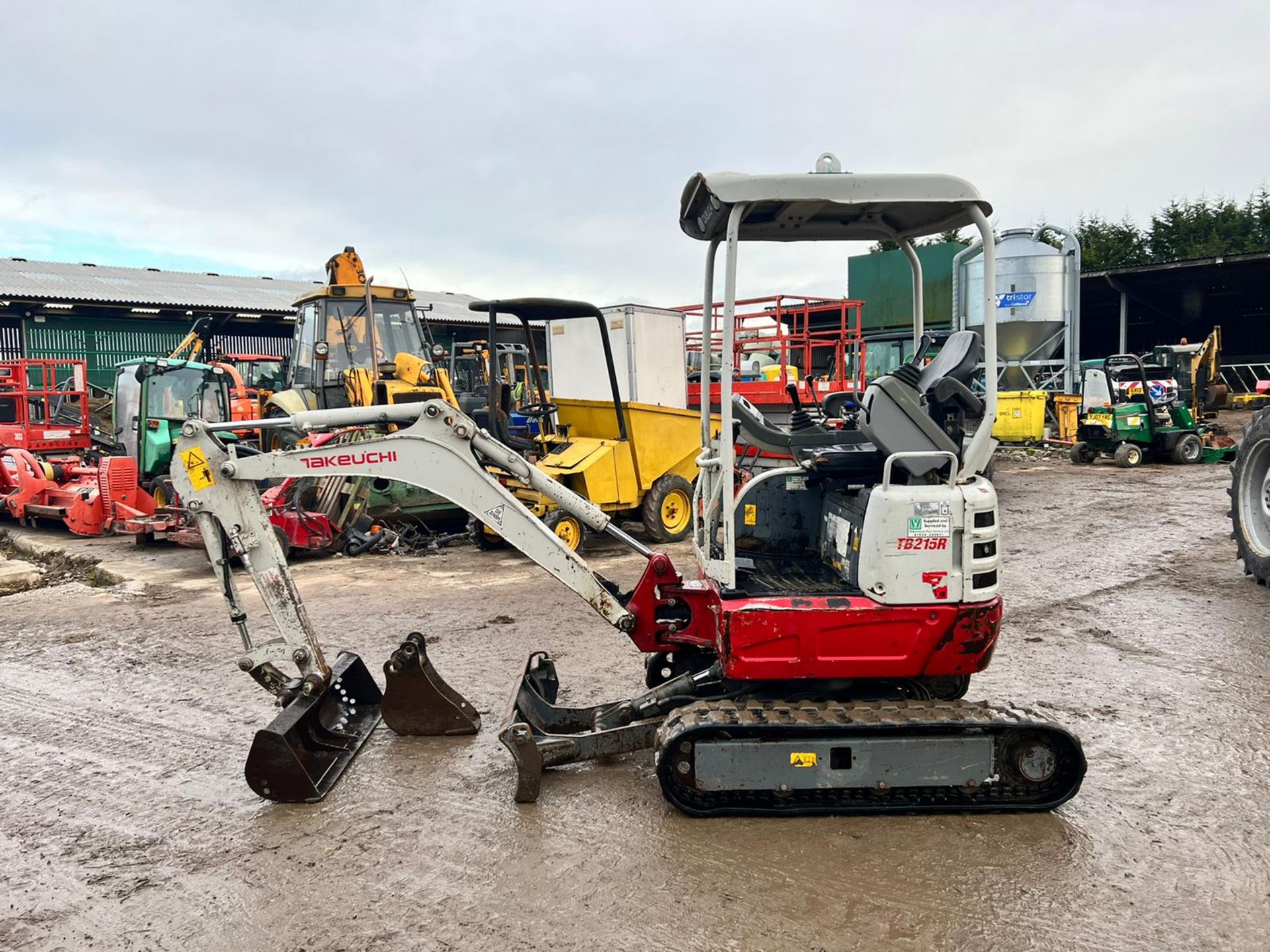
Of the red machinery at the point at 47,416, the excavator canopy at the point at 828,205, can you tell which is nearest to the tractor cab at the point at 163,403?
the red machinery at the point at 47,416

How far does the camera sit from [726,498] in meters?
3.59

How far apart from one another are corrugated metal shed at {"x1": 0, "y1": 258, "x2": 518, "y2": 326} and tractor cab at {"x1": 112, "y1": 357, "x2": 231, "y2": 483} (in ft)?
31.5

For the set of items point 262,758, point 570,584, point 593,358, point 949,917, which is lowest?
point 949,917

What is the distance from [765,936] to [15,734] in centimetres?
400

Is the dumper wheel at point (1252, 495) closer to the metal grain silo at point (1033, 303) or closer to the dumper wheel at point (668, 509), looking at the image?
the dumper wheel at point (668, 509)

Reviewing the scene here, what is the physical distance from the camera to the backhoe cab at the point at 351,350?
10.3 m

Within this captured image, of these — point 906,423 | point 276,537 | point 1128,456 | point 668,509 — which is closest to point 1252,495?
point 668,509

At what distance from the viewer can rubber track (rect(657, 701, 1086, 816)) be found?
345cm

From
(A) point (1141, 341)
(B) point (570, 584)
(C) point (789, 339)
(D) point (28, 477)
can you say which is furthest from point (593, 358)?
(A) point (1141, 341)

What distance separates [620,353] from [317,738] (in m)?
8.72

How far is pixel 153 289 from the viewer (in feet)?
80.1

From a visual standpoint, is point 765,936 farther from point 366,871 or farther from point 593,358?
point 593,358

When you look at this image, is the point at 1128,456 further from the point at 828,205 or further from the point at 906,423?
the point at 828,205

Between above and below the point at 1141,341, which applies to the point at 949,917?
below
